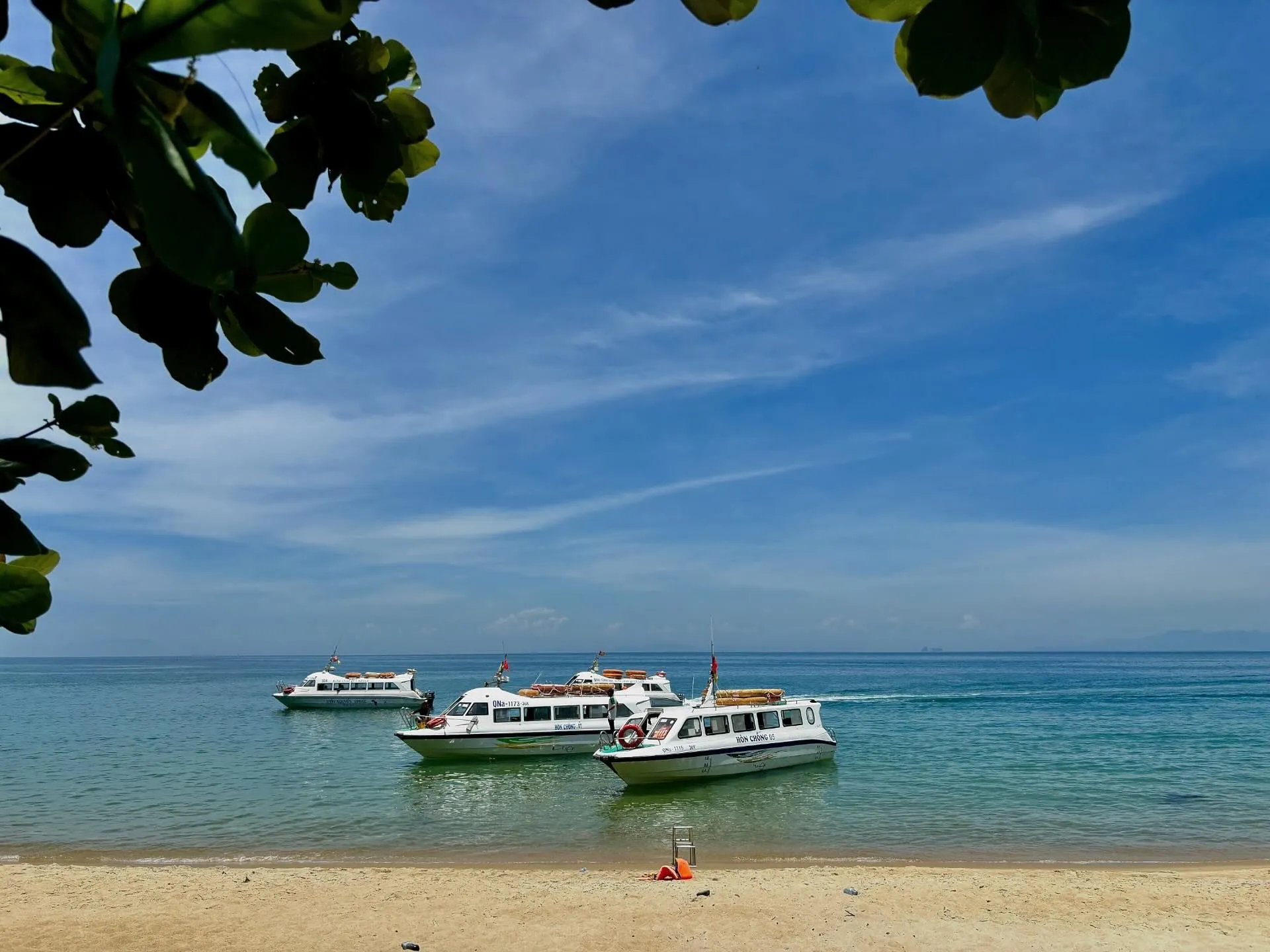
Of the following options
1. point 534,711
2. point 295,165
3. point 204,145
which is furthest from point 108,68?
point 534,711

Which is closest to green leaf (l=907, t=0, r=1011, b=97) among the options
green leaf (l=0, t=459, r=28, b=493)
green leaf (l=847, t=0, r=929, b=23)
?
green leaf (l=847, t=0, r=929, b=23)

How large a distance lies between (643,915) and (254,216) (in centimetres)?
1346

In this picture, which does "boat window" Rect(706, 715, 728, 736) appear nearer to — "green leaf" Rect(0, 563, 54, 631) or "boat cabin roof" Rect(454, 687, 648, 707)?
"boat cabin roof" Rect(454, 687, 648, 707)

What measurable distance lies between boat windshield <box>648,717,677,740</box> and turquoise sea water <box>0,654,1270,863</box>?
1646 mm

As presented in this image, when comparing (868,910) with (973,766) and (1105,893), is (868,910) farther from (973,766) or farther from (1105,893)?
(973,766)

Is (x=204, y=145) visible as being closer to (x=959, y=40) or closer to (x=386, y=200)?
(x=386, y=200)

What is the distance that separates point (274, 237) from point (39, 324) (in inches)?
13.1

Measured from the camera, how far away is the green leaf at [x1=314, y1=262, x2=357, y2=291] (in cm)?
127

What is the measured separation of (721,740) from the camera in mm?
26516

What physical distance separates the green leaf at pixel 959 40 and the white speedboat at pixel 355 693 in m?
53.0

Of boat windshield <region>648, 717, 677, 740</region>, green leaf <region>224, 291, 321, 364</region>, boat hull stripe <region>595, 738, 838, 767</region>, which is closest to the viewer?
green leaf <region>224, 291, 321, 364</region>

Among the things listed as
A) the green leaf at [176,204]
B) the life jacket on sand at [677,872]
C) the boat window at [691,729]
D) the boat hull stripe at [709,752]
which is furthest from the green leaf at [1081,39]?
the boat window at [691,729]

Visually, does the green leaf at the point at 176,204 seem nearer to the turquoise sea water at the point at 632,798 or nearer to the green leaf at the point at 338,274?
the green leaf at the point at 338,274

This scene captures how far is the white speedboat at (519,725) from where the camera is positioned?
30781 mm
